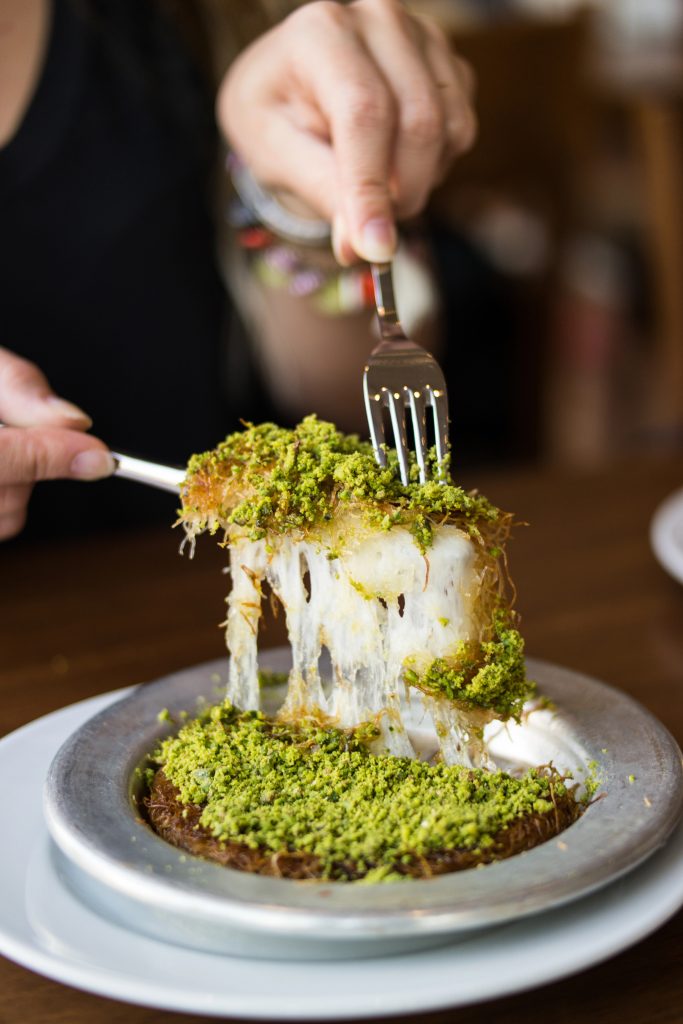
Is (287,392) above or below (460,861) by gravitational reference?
below

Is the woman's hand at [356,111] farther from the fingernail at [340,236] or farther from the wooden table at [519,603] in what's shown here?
the wooden table at [519,603]

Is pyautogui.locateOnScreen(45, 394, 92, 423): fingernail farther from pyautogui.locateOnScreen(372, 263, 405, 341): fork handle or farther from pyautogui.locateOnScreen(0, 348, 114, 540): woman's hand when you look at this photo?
pyautogui.locateOnScreen(372, 263, 405, 341): fork handle

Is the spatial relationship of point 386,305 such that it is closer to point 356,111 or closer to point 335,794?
point 356,111

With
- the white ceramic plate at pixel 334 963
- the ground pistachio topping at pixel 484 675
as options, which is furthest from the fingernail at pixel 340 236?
the white ceramic plate at pixel 334 963

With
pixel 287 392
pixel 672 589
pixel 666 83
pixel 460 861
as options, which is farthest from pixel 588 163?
pixel 460 861

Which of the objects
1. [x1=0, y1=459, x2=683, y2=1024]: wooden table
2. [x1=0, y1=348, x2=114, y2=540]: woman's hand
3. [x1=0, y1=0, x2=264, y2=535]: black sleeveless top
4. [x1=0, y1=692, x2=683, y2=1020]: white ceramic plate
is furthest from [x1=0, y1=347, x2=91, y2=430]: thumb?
[x1=0, y1=0, x2=264, y2=535]: black sleeveless top

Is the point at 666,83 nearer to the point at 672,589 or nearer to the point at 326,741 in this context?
the point at 672,589
